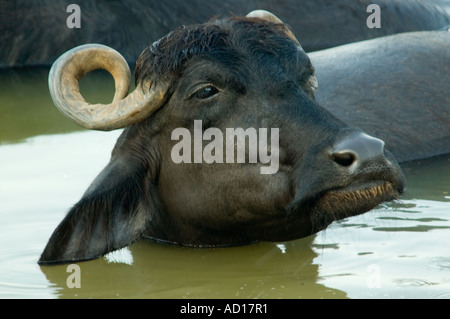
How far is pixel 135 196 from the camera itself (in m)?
6.46

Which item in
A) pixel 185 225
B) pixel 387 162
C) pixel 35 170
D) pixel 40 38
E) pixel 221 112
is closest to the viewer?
pixel 387 162

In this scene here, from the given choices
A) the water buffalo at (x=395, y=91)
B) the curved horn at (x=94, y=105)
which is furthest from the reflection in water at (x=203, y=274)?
the water buffalo at (x=395, y=91)

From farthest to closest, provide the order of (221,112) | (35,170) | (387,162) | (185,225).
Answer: (35,170) < (185,225) < (221,112) < (387,162)

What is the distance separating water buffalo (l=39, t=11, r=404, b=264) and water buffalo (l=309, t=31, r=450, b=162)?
1.93 metres

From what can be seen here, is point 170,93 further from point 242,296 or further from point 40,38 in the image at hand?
point 40,38

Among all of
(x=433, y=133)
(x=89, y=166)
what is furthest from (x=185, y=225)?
(x=433, y=133)

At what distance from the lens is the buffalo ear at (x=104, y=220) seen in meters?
6.36

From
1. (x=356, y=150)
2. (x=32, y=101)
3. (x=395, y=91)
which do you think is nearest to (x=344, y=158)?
(x=356, y=150)

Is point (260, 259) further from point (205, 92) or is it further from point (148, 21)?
point (148, 21)

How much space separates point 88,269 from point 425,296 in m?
2.11

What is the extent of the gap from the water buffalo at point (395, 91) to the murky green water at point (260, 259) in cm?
37

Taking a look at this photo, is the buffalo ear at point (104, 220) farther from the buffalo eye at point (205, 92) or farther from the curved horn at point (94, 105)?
the buffalo eye at point (205, 92)

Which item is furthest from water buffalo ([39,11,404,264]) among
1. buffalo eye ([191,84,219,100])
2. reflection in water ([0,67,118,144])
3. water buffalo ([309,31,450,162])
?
reflection in water ([0,67,118,144])

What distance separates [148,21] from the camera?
1333 cm
